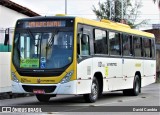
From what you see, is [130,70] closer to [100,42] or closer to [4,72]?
[100,42]

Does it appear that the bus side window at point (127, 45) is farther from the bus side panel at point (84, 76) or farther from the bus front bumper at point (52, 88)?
the bus front bumper at point (52, 88)

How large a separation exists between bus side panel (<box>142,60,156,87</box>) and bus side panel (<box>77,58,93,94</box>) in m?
7.43

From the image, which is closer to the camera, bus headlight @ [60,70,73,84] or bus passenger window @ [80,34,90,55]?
bus headlight @ [60,70,73,84]

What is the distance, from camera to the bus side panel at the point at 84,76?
16531 mm

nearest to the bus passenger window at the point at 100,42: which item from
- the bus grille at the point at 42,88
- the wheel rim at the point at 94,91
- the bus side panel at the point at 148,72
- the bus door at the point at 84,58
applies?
the bus door at the point at 84,58

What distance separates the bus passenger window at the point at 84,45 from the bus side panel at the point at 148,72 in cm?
762

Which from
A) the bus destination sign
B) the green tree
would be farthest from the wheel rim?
the green tree

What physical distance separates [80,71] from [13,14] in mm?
14146

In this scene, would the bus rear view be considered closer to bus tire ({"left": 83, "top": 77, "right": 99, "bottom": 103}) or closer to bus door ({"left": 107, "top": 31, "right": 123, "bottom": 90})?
bus tire ({"left": 83, "top": 77, "right": 99, "bottom": 103})

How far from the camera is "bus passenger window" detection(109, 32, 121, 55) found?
19.8m

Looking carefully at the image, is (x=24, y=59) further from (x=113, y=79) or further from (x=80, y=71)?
(x=113, y=79)

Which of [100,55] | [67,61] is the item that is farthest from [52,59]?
[100,55]

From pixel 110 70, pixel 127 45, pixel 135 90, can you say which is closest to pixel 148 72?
pixel 135 90

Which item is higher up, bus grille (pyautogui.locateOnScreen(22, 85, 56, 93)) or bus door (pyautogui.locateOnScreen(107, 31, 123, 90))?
bus door (pyautogui.locateOnScreen(107, 31, 123, 90))
